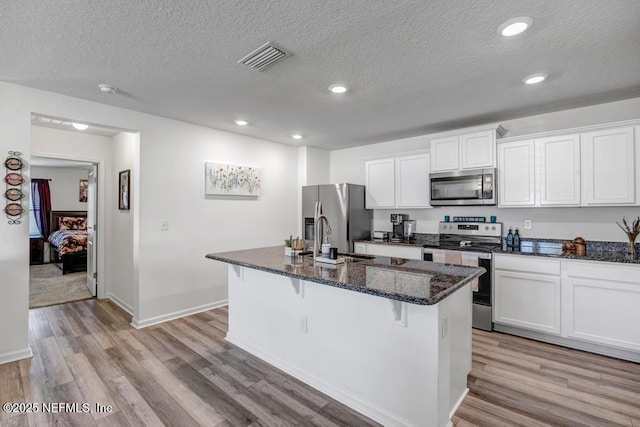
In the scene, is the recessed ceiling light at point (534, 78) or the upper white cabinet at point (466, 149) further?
the upper white cabinet at point (466, 149)

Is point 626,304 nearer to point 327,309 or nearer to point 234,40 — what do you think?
point 327,309

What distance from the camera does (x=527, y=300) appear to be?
3234 millimetres

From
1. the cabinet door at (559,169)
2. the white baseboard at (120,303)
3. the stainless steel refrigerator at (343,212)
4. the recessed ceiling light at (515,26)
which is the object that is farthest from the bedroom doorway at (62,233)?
the cabinet door at (559,169)

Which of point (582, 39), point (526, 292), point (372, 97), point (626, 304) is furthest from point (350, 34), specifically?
point (626, 304)

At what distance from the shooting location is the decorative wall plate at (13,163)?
109 inches

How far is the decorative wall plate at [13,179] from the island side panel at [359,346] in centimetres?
230

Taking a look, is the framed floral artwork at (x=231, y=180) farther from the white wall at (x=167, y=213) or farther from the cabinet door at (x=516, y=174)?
the cabinet door at (x=516, y=174)

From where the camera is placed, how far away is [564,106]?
3.35 meters

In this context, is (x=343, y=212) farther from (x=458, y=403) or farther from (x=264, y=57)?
(x=458, y=403)

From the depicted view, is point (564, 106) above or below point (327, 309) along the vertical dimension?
above

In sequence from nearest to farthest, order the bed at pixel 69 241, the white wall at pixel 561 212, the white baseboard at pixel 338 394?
the white baseboard at pixel 338 394 < the white wall at pixel 561 212 < the bed at pixel 69 241

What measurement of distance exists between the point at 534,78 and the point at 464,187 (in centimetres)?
146

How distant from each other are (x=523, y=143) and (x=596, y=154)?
2.10ft

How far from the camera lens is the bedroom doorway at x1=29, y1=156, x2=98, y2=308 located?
4875 millimetres
